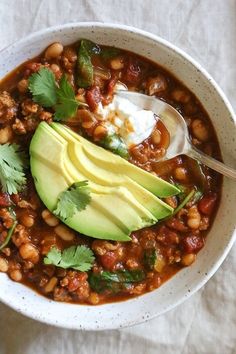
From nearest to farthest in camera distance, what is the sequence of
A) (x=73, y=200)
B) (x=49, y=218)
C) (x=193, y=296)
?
(x=73, y=200) < (x=49, y=218) < (x=193, y=296)

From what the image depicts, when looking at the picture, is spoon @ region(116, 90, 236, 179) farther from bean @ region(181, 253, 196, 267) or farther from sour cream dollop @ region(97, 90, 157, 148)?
bean @ region(181, 253, 196, 267)

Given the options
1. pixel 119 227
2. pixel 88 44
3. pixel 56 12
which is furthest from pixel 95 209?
pixel 56 12

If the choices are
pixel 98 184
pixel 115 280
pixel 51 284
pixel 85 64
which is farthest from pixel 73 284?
pixel 85 64

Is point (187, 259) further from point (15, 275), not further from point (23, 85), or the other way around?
point (23, 85)

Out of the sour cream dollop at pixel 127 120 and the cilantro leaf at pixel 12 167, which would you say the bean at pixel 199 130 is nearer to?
the sour cream dollop at pixel 127 120

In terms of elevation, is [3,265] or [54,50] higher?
[54,50]

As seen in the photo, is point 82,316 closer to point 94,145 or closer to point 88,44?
point 94,145

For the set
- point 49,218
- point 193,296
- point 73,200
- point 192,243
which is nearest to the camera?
point 73,200

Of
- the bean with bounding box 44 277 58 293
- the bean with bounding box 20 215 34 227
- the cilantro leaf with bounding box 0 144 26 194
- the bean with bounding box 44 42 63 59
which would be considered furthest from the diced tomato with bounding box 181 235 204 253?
the bean with bounding box 44 42 63 59
